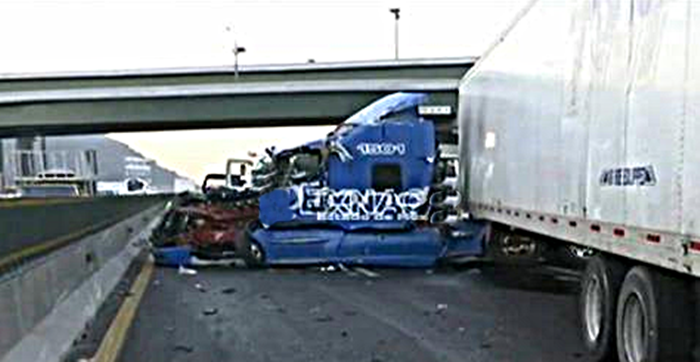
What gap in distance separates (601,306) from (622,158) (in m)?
1.60

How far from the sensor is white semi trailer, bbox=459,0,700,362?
24.4 feet

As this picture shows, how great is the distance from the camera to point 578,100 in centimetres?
1051

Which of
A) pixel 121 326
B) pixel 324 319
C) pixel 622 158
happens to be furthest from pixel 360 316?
pixel 622 158

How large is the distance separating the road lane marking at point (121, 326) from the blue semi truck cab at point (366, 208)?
312 centimetres

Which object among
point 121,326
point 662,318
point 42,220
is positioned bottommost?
point 121,326

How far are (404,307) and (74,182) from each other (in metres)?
38.0

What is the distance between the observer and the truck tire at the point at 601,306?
31.2 feet

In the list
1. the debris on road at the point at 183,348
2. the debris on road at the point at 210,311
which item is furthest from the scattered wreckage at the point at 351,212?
the debris on road at the point at 183,348

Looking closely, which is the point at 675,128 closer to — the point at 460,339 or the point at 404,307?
the point at 460,339

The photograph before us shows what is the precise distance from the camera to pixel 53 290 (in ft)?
37.6

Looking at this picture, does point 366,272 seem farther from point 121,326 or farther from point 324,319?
point 121,326

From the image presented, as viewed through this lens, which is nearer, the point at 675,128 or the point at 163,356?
the point at 675,128

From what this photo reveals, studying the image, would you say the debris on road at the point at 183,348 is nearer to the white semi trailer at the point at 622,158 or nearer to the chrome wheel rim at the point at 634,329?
the white semi trailer at the point at 622,158

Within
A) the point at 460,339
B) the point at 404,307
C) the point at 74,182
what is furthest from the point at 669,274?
the point at 74,182
